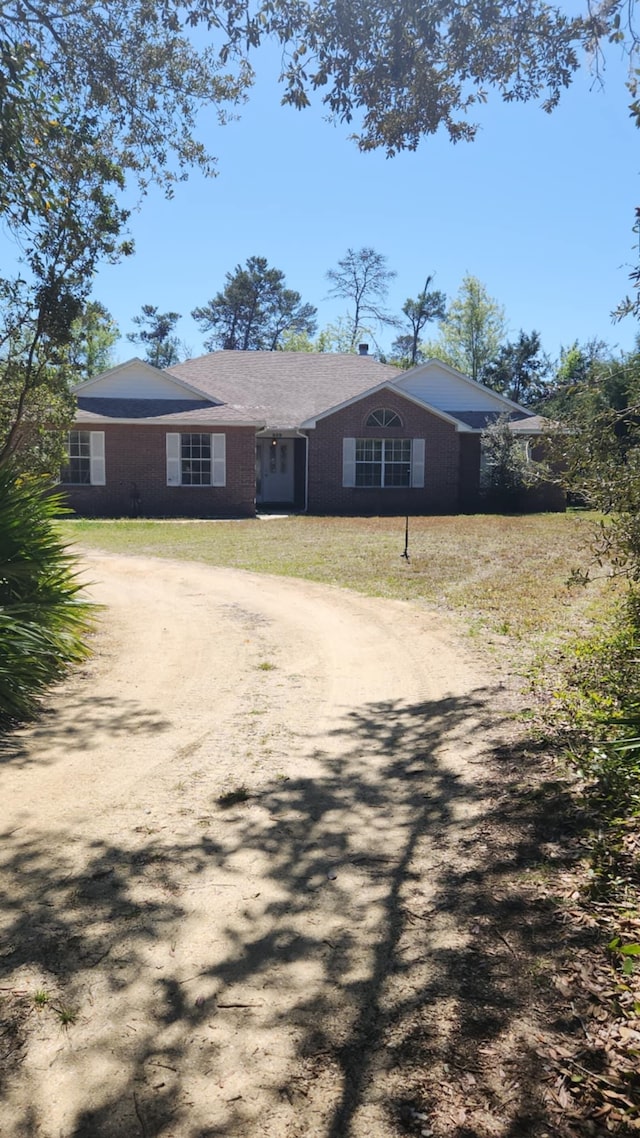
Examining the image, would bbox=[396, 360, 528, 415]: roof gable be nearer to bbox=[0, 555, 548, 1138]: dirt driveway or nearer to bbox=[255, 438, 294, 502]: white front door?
bbox=[255, 438, 294, 502]: white front door

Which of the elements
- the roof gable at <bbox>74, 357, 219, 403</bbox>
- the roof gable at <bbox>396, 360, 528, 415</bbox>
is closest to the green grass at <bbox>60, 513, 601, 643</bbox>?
the roof gable at <bbox>74, 357, 219, 403</bbox>

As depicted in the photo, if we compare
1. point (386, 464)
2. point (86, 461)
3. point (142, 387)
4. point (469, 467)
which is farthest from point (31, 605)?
point (469, 467)

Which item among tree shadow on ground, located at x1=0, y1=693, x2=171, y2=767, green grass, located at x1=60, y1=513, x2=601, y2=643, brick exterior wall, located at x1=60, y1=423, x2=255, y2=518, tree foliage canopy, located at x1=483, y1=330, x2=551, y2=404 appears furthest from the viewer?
tree foliage canopy, located at x1=483, y1=330, x2=551, y2=404

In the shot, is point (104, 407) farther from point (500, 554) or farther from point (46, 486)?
point (46, 486)

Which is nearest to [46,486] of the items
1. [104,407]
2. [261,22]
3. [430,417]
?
[261,22]

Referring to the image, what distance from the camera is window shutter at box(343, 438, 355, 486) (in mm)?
28641

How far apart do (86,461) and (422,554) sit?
1344 cm

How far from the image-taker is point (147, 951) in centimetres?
333

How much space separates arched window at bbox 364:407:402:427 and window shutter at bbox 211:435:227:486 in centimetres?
496

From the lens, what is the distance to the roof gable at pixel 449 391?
3147 cm

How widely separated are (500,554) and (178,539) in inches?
301

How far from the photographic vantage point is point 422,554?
17.5 m

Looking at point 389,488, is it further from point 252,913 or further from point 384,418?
point 252,913

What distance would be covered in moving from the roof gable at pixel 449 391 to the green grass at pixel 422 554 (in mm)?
5875
